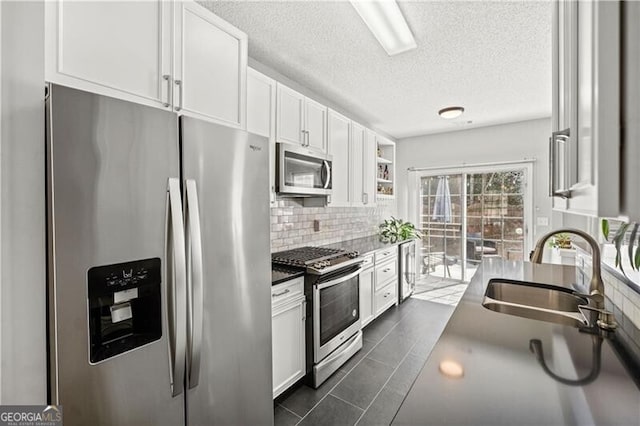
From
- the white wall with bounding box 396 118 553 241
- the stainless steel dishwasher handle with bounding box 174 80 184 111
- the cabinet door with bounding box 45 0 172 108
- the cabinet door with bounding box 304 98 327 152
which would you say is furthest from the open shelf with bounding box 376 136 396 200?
the cabinet door with bounding box 45 0 172 108

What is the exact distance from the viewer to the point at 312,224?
3078mm

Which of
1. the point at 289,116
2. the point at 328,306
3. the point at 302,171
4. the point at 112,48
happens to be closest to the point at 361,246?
the point at 328,306

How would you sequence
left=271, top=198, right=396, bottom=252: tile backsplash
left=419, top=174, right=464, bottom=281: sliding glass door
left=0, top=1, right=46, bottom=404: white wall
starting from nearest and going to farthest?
left=0, top=1, right=46, bottom=404: white wall, left=271, top=198, right=396, bottom=252: tile backsplash, left=419, top=174, right=464, bottom=281: sliding glass door

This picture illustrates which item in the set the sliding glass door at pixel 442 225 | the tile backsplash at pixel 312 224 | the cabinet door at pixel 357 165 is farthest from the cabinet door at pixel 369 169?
the sliding glass door at pixel 442 225

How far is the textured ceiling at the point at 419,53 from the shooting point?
1.80 m

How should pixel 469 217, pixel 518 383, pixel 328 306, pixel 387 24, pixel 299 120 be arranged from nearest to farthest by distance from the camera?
pixel 518 383, pixel 387 24, pixel 328 306, pixel 299 120, pixel 469 217

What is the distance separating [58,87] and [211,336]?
1.06m

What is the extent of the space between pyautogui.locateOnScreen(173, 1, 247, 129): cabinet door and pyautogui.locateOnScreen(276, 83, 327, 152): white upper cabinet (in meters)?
0.54

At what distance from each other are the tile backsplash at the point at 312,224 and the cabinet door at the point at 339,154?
0.33m

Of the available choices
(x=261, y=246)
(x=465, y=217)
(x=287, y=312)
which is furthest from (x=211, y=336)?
(x=465, y=217)

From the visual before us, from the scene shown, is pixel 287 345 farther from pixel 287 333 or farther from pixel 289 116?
pixel 289 116

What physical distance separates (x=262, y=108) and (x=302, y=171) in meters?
0.58

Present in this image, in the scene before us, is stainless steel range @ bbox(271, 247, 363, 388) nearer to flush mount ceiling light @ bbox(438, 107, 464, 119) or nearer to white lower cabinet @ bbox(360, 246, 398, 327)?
white lower cabinet @ bbox(360, 246, 398, 327)

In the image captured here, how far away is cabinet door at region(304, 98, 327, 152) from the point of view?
8.32 ft
